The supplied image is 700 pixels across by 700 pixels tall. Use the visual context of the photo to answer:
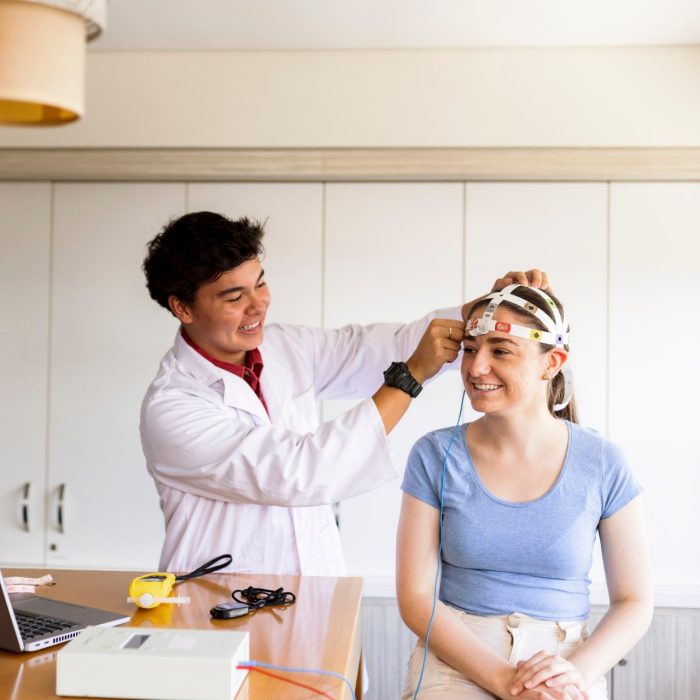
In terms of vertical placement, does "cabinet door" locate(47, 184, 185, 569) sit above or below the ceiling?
below

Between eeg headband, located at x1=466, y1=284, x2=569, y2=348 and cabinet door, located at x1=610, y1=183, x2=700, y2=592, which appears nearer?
eeg headband, located at x1=466, y1=284, x2=569, y2=348

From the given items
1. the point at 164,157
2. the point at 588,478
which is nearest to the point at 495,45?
the point at 164,157

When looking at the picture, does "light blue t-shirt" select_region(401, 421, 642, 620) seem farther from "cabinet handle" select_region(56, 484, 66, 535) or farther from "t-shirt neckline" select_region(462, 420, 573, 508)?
"cabinet handle" select_region(56, 484, 66, 535)

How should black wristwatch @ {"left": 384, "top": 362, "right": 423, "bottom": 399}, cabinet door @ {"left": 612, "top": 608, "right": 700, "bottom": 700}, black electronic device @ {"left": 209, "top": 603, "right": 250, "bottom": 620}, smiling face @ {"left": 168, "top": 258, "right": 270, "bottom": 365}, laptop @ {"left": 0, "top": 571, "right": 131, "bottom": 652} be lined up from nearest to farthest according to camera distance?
1. laptop @ {"left": 0, "top": 571, "right": 131, "bottom": 652}
2. black electronic device @ {"left": 209, "top": 603, "right": 250, "bottom": 620}
3. black wristwatch @ {"left": 384, "top": 362, "right": 423, "bottom": 399}
4. smiling face @ {"left": 168, "top": 258, "right": 270, "bottom": 365}
5. cabinet door @ {"left": 612, "top": 608, "right": 700, "bottom": 700}

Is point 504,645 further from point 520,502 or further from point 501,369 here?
point 501,369

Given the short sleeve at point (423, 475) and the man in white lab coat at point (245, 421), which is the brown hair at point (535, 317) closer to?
the man in white lab coat at point (245, 421)

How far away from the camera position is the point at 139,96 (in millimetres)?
3463

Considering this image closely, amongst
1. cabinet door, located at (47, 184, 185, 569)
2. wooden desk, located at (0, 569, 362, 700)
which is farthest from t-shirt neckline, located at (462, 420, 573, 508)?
cabinet door, located at (47, 184, 185, 569)

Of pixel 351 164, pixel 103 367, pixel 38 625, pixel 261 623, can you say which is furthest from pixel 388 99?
pixel 38 625

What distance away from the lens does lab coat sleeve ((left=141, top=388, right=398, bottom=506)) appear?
1857 millimetres

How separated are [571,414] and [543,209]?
144 cm

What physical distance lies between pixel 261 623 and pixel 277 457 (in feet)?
1.31

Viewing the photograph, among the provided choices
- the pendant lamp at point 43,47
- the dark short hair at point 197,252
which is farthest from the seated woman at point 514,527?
the pendant lamp at point 43,47

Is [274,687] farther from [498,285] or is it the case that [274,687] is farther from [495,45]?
[495,45]
